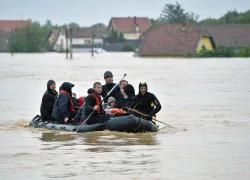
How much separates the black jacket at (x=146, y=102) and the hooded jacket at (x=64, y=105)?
1552mm

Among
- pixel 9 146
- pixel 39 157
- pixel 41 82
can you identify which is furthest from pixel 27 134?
pixel 41 82

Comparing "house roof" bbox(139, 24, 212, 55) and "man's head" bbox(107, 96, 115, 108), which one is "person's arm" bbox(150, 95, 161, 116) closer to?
"man's head" bbox(107, 96, 115, 108)

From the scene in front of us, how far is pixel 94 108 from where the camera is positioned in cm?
2398

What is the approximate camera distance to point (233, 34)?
132 metres

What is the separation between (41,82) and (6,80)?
332 centimetres

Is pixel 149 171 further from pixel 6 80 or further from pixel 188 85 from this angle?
pixel 6 80

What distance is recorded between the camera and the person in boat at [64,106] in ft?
80.7

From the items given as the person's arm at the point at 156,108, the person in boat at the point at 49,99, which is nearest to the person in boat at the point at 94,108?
the person's arm at the point at 156,108

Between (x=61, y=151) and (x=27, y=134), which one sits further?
(x=27, y=134)

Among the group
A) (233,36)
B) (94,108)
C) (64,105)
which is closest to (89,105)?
(94,108)

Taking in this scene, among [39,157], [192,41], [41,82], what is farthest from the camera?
→ [192,41]

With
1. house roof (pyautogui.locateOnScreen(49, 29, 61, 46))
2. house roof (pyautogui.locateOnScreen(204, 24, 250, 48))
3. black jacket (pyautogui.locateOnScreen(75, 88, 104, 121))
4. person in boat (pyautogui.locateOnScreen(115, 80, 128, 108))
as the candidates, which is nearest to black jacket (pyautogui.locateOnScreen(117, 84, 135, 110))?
person in boat (pyautogui.locateOnScreen(115, 80, 128, 108))

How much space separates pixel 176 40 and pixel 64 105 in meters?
91.7

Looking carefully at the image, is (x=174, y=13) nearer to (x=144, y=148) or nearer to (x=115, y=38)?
(x=115, y=38)
